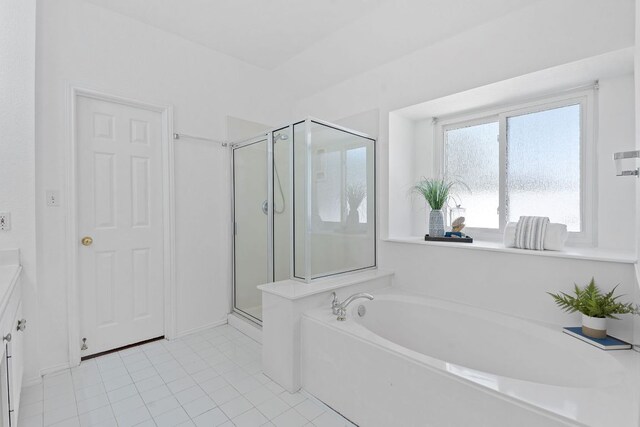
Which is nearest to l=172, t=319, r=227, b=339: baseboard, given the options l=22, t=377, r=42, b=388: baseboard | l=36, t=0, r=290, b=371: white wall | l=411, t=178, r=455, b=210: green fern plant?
l=36, t=0, r=290, b=371: white wall

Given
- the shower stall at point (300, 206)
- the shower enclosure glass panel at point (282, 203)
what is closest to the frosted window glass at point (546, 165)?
the shower stall at point (300, 206)

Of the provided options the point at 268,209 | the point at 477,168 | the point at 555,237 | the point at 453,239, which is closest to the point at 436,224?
the point at 453,239

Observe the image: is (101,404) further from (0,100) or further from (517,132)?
(517,132)

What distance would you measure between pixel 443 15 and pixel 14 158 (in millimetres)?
2854

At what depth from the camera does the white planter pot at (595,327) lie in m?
1.54

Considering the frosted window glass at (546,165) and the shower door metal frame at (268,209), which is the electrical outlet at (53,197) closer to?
the shower door metal frame at (268,209)

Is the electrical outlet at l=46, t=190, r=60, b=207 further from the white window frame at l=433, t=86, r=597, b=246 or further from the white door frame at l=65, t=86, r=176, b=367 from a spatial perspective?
the white window frame at l=433, t=86, r=597, b=246

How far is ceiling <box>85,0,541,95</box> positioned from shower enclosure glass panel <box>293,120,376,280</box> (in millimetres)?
751

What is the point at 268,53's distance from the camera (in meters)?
2.87

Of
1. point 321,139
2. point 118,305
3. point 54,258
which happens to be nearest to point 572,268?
point 321,139

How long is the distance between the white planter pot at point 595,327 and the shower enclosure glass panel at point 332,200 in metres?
1.45

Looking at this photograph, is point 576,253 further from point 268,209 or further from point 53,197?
point 53,197

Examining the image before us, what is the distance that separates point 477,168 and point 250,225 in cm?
203

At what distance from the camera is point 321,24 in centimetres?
241
